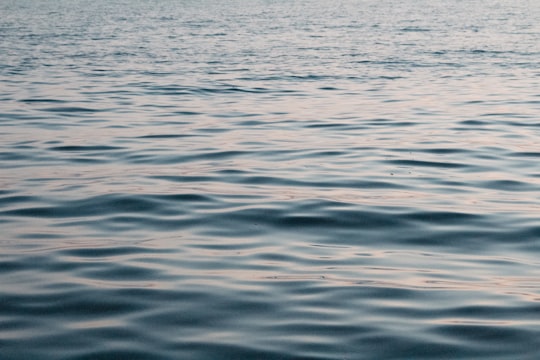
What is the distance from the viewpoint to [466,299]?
5871 millimetres

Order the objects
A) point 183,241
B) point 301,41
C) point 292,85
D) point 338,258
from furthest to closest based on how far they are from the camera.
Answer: point 301,41 < point 292,85 < point 183,241 < point 338,258

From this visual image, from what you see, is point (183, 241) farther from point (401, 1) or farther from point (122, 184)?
point (401, 1)

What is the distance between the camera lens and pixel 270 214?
8.31 meters

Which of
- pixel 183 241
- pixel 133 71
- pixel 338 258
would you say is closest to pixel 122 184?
pixel 183 241

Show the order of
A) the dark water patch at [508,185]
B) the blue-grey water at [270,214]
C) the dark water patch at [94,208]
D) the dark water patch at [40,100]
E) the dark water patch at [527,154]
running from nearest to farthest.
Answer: the blue-grey water at [270,214] < the dark water patch at [94,208] < the dark water patch at [508,185] < the dark water patch at [527,154] < the dark water patch at [40,100]

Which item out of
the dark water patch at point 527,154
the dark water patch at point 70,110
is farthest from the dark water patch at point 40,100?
the dark water patch at point 527,154

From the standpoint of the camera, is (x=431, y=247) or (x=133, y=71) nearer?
(x=431, y=247)

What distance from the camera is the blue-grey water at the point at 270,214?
17.4ft

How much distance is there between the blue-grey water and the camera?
5.31 metres

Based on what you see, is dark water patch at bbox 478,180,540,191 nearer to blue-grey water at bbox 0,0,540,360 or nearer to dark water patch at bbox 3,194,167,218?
blue-grey water at bbox 0,0,540,360

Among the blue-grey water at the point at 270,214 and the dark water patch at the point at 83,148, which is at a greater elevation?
the blue-grey water at the point at 270,214

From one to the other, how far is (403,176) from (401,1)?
175 feet

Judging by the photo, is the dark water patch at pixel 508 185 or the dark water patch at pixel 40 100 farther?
the dark water patch at pixel 40 100

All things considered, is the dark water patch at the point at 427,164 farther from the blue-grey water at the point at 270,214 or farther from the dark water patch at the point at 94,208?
the dark water patch at the point at 94,208
